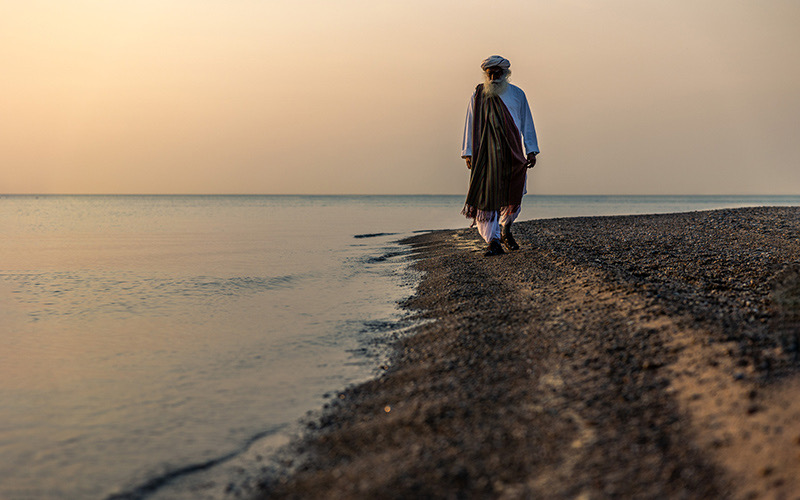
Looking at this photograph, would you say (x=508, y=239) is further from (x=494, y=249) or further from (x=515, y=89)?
(x=515, y=89)

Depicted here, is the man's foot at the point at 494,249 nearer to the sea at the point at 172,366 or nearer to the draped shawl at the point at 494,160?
the draped shawl at the point at 494,160

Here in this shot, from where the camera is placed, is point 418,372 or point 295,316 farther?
point 295,316

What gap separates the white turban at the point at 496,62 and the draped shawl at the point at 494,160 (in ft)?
1.08

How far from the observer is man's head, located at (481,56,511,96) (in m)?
7.48

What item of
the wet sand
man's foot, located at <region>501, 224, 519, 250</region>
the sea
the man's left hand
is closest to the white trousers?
man's foot, located at <region>501, 224, 519, 250</region>

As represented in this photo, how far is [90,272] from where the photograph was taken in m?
8.83

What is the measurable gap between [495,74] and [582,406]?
5.86 metres

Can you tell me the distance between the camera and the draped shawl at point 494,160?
7680mm

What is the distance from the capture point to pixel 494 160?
304 inches

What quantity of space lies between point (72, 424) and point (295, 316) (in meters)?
2.76

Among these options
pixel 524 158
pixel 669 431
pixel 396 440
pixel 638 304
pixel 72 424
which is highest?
pixel 524 158

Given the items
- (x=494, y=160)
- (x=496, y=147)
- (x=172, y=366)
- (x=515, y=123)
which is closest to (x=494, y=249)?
(x=494, y=160)

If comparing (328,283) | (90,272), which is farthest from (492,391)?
(90,272)

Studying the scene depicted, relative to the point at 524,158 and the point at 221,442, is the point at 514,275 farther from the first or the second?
the point at 221,442
